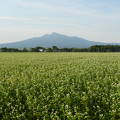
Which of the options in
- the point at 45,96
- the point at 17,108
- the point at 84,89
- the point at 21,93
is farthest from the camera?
the point at 84,89

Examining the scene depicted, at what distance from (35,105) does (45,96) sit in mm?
1142

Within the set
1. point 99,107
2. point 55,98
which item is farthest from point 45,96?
point 99,107

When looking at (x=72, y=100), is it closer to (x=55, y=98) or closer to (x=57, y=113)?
(x=55, y=98)

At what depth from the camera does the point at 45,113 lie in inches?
342

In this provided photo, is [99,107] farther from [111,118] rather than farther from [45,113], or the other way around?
[45,113]

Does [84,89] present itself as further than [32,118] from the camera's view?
Yes

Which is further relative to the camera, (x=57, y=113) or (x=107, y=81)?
(x=107, y=81)

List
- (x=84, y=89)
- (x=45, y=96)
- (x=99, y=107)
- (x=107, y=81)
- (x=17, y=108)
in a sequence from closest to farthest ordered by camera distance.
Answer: (x=99, y=107) → (x=17, y=108) → (x=45, y=96) → (x=84, y=89) → (x=107, y=81)

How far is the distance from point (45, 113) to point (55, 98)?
1374 mm

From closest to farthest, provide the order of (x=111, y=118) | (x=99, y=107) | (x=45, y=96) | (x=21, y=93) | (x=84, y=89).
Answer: (x=111, y=118), (x=99, y=107), (x=45, y=96), (x=21, y=93), (x=84, y=89)

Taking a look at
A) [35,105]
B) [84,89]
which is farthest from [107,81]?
[35,105]

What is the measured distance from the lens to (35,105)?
955 centimetres

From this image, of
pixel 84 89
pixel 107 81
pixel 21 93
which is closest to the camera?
pixel 21 93

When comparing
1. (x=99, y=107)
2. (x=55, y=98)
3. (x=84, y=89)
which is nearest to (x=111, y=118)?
(x=99, y=107)
